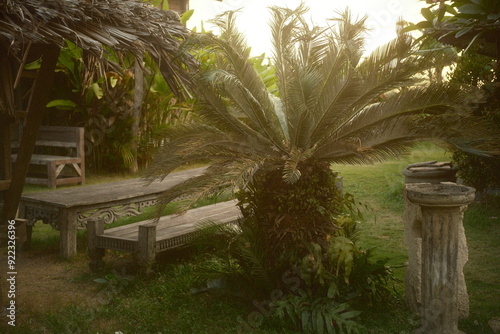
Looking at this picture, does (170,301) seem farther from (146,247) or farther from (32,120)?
(32,120)

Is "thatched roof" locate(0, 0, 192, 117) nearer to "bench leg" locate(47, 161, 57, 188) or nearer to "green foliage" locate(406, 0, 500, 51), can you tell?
"green foliage" locate(406, 0, 500, 51)

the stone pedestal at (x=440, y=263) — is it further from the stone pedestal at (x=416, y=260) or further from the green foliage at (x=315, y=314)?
the green foliage at (x=315, y=314)

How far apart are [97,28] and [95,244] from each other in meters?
2.35

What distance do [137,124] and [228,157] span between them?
7330 millimetres

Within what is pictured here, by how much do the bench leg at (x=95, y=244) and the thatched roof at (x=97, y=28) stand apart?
170 centimetres

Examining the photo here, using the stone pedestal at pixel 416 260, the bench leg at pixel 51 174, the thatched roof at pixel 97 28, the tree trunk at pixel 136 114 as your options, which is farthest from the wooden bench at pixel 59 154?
the stone pedestal at pixel 416 260

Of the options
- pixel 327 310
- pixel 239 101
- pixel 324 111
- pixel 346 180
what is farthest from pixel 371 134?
pixel 346 180

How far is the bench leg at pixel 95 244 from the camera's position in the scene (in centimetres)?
587

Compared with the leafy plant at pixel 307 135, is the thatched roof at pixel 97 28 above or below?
above

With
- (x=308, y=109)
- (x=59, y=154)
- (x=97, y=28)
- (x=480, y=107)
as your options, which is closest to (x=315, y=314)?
(x=308, y=109)

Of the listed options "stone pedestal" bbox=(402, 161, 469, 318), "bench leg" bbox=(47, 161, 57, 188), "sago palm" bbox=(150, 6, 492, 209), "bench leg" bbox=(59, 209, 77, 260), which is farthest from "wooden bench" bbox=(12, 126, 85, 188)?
"stone pedestal" bbox=(402, 161, 469, 318)

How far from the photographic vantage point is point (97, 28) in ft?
15.6

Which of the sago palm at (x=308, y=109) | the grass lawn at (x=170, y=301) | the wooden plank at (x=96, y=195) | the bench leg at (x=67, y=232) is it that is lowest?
the grass lawn at (x=170, y=301)

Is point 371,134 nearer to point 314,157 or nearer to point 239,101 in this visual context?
point 314,157
